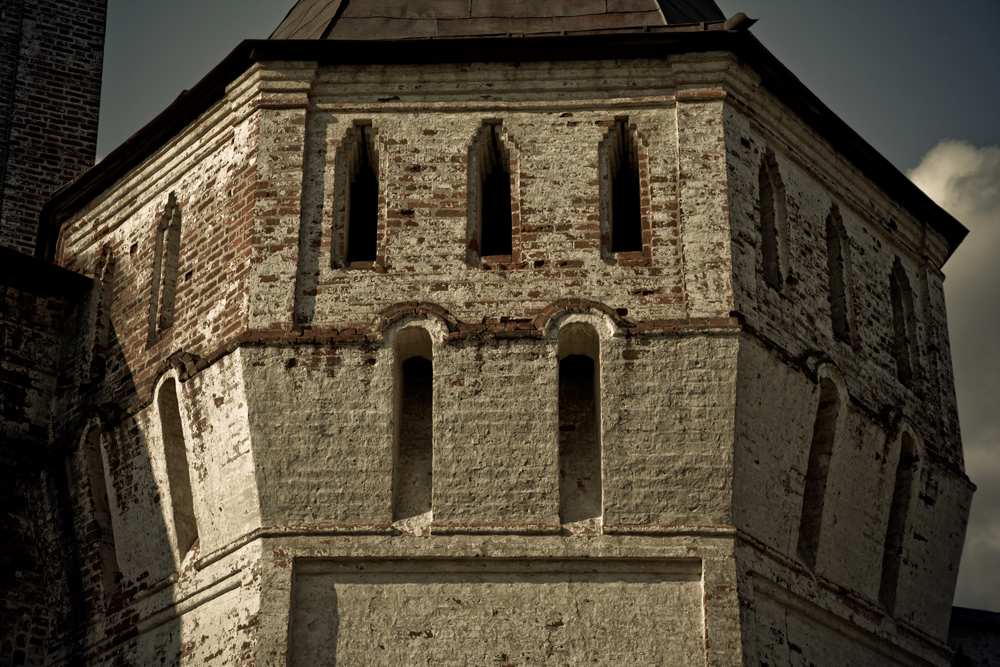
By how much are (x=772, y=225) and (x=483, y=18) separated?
3.37 m

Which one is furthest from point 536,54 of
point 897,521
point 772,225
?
point 897,521

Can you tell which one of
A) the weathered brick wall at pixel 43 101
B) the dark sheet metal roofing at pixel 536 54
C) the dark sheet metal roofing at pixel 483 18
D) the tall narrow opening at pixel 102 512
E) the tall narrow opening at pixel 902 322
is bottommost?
the tall narrow opening at pixel 102 512

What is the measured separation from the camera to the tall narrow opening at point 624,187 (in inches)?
567

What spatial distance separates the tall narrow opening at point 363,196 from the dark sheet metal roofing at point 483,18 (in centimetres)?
102

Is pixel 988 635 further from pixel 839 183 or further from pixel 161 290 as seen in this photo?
pixel 161 290

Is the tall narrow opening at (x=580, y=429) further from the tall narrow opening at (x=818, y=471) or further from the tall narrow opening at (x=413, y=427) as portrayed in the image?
the tall narrow opening at (x=818, y=471)

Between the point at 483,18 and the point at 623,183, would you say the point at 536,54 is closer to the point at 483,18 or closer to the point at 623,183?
the point at 483,18

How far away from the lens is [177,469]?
1395cm

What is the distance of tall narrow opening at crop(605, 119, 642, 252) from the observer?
567 inches

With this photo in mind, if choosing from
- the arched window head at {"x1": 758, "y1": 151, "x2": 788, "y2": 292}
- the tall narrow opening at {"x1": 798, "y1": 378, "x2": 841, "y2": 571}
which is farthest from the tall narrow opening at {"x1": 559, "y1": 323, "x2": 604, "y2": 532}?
the tall narrow opening at {"x1": 798, "y1": 378, "x2": 841, "y2": 571}

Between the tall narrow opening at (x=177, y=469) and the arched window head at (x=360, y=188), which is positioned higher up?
the arched window head at (x=360, y=188)

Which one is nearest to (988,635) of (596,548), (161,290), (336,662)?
(596,548)

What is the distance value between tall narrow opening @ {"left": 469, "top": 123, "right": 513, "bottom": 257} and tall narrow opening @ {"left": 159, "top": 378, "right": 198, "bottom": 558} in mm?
3046

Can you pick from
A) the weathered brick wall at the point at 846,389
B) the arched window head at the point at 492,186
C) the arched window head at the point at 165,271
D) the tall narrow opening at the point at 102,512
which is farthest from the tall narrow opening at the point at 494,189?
the tall narrow opening at the point at 102,512
